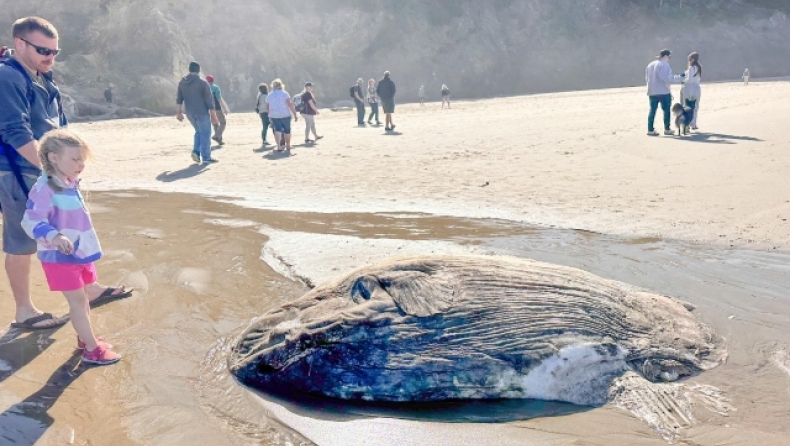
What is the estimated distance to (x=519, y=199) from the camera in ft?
26.3

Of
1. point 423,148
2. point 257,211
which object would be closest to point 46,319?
point 257,211

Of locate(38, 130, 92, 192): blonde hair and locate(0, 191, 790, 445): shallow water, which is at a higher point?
locate(38, 130, 92, 192): blonde hair

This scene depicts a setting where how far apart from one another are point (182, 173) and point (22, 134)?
7.34m

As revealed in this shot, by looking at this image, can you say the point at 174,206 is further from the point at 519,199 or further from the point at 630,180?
the point at 630,180

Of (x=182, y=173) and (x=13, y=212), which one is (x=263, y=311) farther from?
(x=182, y=173)

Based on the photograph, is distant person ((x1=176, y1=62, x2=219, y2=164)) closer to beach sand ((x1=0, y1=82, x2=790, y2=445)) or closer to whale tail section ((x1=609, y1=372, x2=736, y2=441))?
beach sand ((x1=0, y1=82, x2=790, y2=445))

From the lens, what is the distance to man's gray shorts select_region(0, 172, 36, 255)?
420 centimetres

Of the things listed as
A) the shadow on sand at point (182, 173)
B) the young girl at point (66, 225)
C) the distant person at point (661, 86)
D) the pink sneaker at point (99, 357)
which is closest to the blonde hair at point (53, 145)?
the young girl at point (66, 225)

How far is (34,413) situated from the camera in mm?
3213

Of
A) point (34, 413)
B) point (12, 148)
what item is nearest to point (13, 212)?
point (12, 148)

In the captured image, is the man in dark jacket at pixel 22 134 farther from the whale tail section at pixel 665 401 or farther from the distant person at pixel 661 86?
the distant person at pixel 661 86

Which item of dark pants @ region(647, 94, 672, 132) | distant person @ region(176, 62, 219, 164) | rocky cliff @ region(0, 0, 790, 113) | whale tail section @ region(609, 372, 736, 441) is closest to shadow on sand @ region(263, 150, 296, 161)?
distant person @ region(176, 62, 219, 164)

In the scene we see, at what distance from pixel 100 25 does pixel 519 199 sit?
30529mm

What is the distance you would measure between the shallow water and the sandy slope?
739 millimetres
